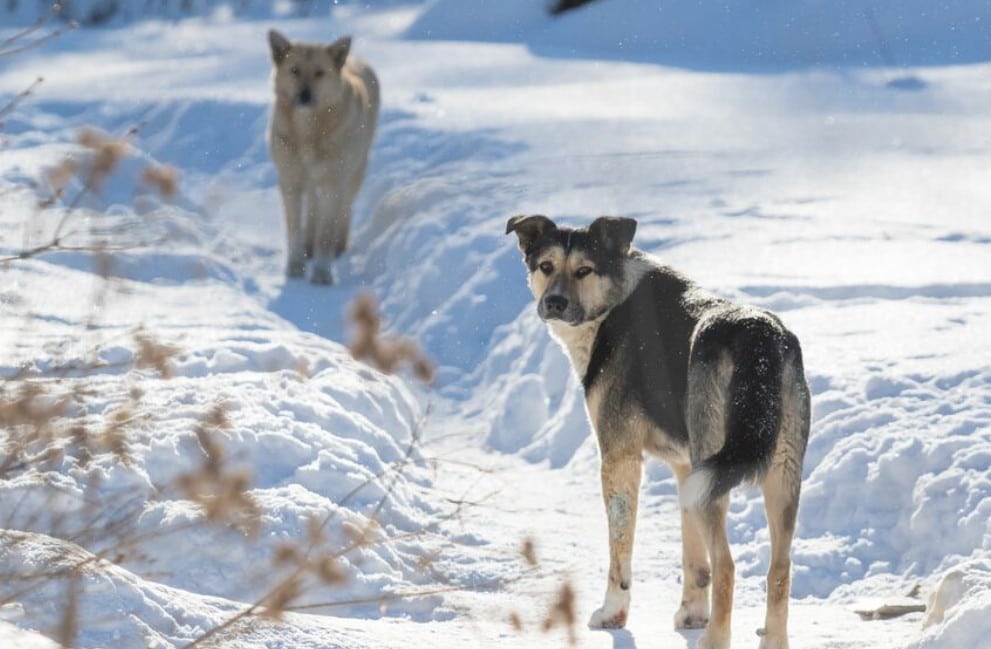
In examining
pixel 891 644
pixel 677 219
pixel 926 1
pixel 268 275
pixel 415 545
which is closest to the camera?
pixel 891 644

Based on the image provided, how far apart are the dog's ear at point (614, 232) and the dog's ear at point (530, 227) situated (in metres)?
0.19

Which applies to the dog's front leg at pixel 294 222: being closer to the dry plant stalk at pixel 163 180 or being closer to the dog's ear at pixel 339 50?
the dog's ear at pixel 339 50

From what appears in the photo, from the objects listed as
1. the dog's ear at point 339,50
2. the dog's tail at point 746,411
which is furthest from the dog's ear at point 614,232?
the dog's ear at point 339,50

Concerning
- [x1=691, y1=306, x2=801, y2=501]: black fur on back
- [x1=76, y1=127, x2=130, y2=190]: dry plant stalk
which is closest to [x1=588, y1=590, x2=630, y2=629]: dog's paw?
[x1=691, y1=306, x2=801, y2=501]: black fur on back

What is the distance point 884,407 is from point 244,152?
380 inches

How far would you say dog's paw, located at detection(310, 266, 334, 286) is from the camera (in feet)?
40.0

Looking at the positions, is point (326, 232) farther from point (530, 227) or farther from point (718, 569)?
point (718, 569)

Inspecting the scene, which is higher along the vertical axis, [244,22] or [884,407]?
[884,407]

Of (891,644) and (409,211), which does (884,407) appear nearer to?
(891,644)

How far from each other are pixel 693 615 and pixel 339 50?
7841 millimetres

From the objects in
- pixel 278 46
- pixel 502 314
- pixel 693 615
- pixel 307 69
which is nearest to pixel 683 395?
pixel 693 615

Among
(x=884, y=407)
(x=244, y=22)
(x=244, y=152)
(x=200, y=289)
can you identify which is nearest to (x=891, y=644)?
(x=884, y=407)

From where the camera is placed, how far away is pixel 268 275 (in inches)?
496

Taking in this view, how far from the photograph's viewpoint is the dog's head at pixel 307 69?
12773 millimetres
